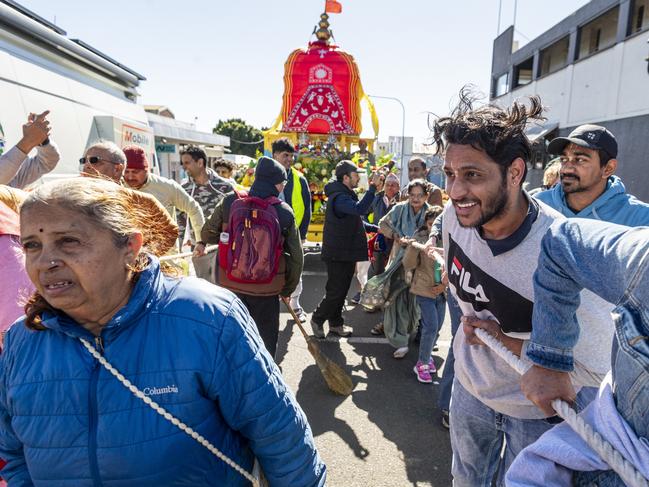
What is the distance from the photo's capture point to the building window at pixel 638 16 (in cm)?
1332

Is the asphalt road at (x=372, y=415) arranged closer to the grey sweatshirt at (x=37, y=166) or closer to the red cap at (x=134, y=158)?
the red cap at (x=134, y=158)

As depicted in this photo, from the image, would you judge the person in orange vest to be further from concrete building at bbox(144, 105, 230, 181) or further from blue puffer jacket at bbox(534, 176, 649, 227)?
concrete building at bbox(144, 105, 230, 181)

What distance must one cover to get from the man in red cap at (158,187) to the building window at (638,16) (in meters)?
15.2

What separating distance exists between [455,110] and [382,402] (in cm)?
258

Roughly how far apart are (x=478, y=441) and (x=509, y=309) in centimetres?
67

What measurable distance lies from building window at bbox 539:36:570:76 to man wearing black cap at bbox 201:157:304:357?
2068 centimetres

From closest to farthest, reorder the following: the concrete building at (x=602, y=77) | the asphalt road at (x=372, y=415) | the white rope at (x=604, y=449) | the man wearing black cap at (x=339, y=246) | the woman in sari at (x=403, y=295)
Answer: the white rope at (x=604, y=449), the asphalt road at (x=372, y=415), the woman in sari at (x=403, y=295), the man wearing black cap at (x=339, y=246), the concrete building at (x=602, y=77)

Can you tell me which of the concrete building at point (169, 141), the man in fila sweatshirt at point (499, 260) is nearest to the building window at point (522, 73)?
the concrete building at point (169, 141)

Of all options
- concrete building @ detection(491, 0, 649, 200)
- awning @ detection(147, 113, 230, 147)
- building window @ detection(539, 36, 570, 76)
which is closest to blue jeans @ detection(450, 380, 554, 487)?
concrete building @ detection(491, 0, 649, 200)

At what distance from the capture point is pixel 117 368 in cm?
119

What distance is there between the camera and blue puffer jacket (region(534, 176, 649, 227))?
2504 mm

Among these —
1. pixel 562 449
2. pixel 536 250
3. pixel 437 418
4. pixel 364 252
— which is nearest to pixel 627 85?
pixel 364 252

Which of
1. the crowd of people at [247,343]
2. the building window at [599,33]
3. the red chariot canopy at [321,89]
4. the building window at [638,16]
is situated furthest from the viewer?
the building window at [599,33]

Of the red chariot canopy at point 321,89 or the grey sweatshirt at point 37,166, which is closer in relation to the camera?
the grey sweatshirt at point 37,166
